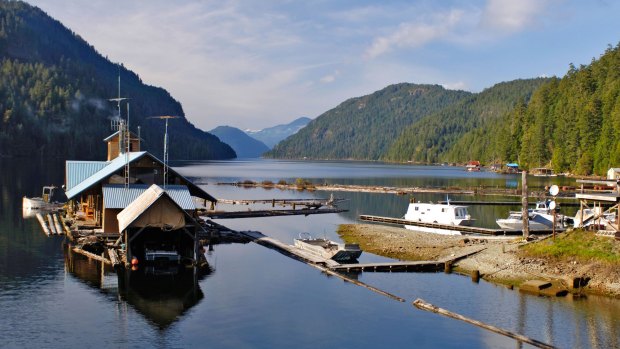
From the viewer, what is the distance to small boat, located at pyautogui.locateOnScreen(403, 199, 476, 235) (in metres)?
68.9

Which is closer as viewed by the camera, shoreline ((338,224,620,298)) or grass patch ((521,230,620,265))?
shoreline ((338,224,620,298))

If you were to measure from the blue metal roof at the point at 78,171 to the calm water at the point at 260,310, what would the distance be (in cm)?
1208

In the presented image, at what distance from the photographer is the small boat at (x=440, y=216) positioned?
226 feet

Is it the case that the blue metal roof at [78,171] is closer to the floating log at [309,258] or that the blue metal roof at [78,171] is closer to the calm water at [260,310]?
the calm water at [260,310]

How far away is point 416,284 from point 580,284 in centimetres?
1032

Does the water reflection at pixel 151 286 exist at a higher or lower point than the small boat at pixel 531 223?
lower

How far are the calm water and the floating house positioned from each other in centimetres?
304

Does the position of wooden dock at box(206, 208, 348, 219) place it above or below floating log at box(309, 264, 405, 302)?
above

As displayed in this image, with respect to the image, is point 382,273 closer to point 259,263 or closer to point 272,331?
point 259,263

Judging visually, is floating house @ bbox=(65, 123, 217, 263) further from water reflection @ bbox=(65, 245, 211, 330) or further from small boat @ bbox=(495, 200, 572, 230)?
small boat @ bbox=(495, 200, 572, 230)

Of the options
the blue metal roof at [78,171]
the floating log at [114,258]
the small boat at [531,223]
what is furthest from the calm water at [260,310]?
the small boat at [531,223]

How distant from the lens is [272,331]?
31469 millimetres

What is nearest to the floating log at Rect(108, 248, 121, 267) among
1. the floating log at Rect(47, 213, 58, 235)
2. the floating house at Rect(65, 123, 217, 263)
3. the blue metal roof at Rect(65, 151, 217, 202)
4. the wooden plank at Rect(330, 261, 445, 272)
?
the floating house at Rect(65, 123, 217, 263)

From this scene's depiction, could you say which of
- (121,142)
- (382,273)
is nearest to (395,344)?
(382,273)
